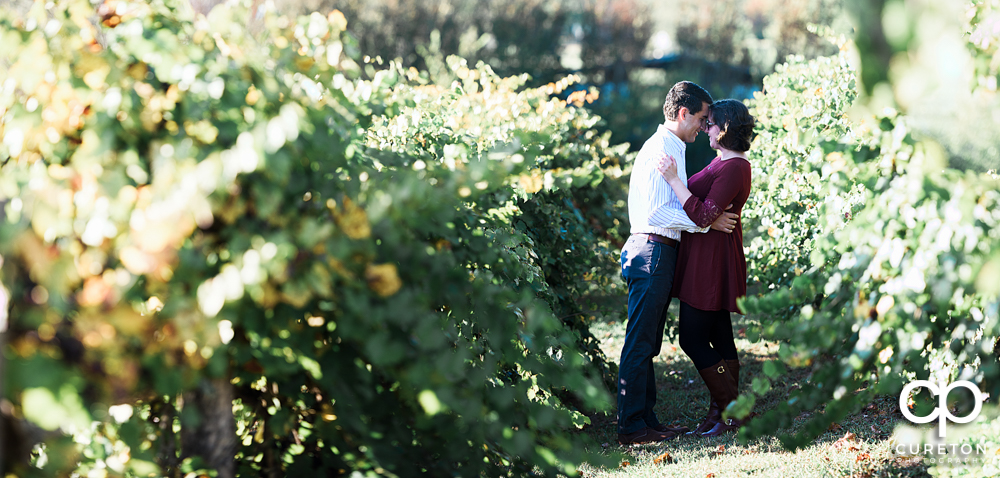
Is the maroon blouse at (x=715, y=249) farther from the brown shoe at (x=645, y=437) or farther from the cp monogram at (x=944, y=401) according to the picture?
the cp monogram at (x=944, y=401)

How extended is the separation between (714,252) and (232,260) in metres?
3.17

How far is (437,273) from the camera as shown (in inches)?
64.7

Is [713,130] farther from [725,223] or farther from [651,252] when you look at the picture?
[651,252]

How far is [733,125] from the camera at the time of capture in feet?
13.3

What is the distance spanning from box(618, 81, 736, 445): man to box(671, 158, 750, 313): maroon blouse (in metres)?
0.07

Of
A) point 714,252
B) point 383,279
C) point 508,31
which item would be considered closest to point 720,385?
point 714,252

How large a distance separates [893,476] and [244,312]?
2741 mm

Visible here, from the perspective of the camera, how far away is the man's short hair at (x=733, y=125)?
4043 mm

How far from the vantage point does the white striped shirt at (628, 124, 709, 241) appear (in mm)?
3992

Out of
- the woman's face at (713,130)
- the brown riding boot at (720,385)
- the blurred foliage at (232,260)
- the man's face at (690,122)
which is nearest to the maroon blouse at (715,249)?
the woman's face at (713,130)

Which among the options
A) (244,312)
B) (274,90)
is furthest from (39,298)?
(274,90)

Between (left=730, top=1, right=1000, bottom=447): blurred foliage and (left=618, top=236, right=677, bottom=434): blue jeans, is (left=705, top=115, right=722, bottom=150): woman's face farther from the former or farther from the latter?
(left=730, top=1, right=1000, bottom=447): blurred foliage

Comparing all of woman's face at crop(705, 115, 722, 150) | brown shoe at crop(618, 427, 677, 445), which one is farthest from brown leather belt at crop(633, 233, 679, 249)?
brown shoe at crop(618, 427, 677, 445)

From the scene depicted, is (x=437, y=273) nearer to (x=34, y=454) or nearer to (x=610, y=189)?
(x=34, y=454)
